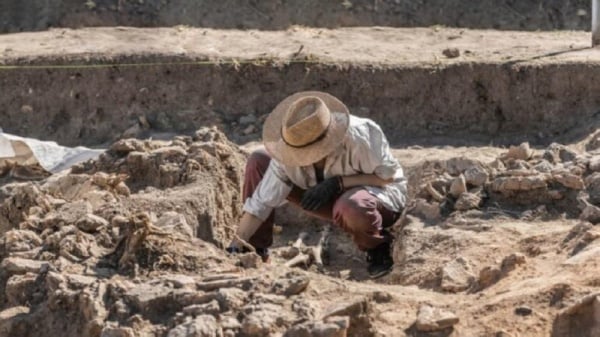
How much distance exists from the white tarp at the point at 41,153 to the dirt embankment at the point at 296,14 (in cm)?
380

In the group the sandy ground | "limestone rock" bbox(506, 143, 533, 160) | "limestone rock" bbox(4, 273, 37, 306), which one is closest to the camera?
"limestone rock" bbox(4, 273, 37, 306)

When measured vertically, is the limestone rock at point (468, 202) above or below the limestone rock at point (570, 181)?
below

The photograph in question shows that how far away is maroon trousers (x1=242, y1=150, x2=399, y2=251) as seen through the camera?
805 centimetres

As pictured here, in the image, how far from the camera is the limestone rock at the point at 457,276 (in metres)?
6.93

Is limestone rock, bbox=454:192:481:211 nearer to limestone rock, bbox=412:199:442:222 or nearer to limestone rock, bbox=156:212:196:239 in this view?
limestone rock, bbox=412:199:442:222

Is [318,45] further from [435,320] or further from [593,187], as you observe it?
[435,320]

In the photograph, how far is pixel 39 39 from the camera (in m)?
14.1

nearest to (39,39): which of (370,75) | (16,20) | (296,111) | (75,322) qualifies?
(16,20)

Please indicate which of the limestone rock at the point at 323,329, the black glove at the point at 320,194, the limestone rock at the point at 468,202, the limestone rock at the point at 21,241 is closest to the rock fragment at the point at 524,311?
the limestone rock at the point at 323,329

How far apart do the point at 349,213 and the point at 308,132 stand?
0.53 metres

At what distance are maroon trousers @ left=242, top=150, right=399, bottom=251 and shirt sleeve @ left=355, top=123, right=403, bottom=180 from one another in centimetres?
13

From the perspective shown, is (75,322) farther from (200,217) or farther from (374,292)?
(200,217)

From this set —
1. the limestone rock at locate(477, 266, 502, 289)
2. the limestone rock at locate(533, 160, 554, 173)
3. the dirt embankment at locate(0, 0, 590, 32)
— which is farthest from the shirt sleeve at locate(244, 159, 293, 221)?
the dirt embankment at locate(0, 0, 590, 32)

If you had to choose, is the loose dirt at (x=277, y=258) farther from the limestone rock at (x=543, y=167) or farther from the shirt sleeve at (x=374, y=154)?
the shirt sleeve at (x=374, y=154)
